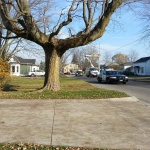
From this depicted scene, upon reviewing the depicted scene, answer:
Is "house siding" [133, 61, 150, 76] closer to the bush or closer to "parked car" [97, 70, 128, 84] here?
"parked car" [97, 70, 128, 84]

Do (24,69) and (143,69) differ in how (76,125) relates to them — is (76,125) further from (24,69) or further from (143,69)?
(143,69)

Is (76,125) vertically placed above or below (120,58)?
below

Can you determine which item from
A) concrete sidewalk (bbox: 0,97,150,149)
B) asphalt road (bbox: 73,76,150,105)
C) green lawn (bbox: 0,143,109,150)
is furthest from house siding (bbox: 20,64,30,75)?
green lawn (bbox: 0,143,109,150)

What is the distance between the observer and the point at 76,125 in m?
7.93

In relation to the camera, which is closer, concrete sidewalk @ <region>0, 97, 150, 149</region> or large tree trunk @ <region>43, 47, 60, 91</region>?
concrete sidewalk @ <region>0, 97, 150, 149</region>

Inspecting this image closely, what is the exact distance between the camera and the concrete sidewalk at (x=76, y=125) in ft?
20.9

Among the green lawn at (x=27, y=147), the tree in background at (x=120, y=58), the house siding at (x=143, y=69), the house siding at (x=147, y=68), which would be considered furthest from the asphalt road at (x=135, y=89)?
the tree in background at (x=120, y=58)

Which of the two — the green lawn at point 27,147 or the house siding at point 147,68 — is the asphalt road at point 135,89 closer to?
the green lawn at point 27,147

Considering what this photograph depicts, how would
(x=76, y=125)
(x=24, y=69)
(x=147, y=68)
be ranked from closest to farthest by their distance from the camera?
(x=76, y=125) < (x=24, y=69) < (x=147, y=68)

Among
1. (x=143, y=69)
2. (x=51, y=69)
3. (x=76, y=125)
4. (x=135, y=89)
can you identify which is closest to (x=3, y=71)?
(x=51, y=69)

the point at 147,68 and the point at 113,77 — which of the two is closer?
the point at 113,77

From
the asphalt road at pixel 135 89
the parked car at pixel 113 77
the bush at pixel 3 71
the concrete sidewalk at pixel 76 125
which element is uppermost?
the bush at pixel 3 71

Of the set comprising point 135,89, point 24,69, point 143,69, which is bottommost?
point 135,89

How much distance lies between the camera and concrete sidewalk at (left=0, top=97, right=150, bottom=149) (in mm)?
6355
